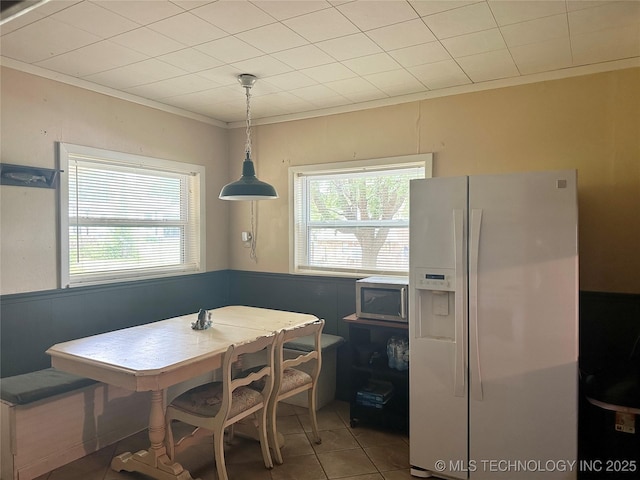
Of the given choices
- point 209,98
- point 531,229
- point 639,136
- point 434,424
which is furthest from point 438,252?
point 209,98

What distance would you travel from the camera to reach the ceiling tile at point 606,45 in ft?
8.34

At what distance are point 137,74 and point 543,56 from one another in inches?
109

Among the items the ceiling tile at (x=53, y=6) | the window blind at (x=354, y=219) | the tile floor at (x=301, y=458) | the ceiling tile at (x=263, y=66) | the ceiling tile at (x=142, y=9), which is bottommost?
the tile floor at (x=301, y=458)

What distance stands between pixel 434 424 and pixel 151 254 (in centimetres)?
274

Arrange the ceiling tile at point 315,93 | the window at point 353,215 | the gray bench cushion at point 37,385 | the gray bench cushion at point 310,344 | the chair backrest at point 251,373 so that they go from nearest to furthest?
the chair backrest at point 251,373 → the gray bench cushion at point 37,385 → the ceiling tile at point 315,93 → the gray bench cushion at point 310,344 → the window at point 353,215

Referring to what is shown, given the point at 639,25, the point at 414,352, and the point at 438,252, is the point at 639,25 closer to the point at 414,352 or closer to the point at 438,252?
the point at 438,252

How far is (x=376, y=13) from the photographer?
229cm

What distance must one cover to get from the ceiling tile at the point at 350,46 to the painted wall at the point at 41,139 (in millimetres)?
1892

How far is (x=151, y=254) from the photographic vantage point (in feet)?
13.2

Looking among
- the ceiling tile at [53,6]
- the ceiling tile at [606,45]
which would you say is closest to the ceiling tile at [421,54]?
the ceiling tile at [606,45]

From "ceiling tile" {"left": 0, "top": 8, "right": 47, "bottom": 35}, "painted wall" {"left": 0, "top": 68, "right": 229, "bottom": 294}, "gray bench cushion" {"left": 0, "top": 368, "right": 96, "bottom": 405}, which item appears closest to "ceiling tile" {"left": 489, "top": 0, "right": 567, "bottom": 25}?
"ceiling tile" {"left": 0, "top": 8, "right": 47, "bottom": 35}

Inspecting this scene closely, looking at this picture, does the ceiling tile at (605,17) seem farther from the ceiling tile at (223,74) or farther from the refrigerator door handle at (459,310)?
the ceiling tile at (223,74)

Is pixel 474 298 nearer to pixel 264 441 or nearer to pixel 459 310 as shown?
pixel 459 310

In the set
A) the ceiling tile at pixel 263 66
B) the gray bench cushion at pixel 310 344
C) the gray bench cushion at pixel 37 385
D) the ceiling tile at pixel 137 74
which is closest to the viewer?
the gray bench cushion at pixel 37 385
